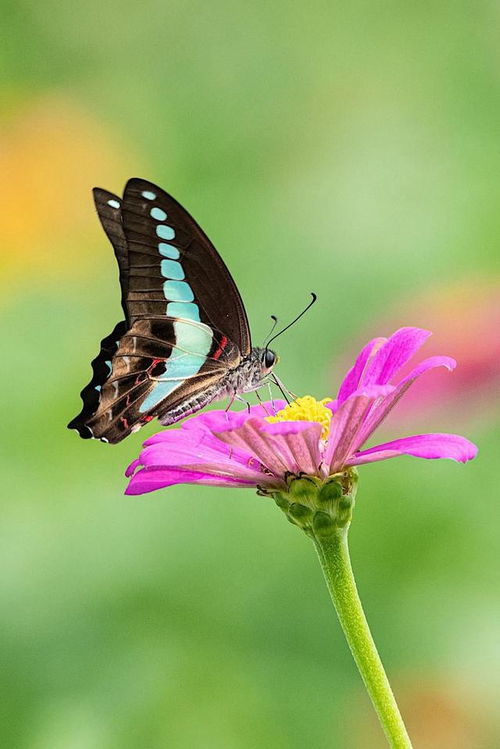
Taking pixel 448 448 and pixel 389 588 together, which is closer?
pixel 448 448

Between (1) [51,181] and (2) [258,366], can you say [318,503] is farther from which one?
(1) [51,181]

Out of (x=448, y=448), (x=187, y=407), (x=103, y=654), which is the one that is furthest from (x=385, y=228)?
(x=448, y=448)

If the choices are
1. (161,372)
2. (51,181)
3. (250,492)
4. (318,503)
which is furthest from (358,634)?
(51,181)

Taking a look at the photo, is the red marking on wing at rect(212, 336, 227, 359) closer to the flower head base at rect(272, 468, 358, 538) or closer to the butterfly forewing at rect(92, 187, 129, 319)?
the butterfly forewing at rect(92, 187, 129, 319)

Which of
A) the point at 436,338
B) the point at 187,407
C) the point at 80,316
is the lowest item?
the point at 187,407

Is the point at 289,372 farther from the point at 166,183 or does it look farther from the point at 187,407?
the point at 166,183

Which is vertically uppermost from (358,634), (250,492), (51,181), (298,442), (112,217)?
→ (51,181)

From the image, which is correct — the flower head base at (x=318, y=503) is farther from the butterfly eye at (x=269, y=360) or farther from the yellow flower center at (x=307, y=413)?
the butterfly eye at (x=269, y=360)

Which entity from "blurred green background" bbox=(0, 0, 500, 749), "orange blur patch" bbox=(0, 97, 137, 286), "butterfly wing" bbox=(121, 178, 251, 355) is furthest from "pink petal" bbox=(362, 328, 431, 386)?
"orange blur patch" bbox=(0, 97, 137, 286)
